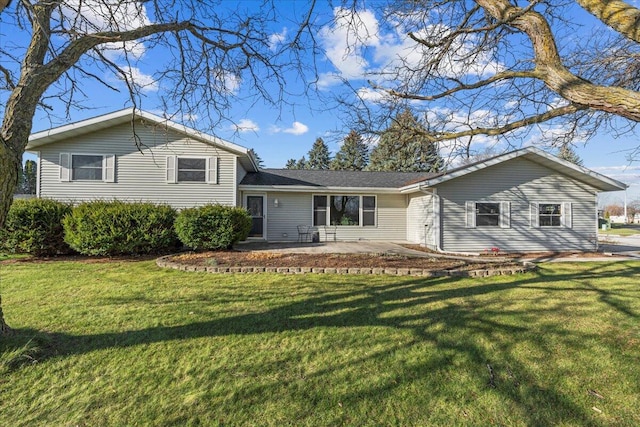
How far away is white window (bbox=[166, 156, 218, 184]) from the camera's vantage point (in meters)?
11.6

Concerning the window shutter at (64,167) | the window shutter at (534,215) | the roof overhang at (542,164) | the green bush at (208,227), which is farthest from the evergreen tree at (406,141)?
the window shutter at (64,167)

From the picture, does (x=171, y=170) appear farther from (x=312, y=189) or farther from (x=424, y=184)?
(x=424, y=184)

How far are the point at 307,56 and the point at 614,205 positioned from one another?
74933 mm

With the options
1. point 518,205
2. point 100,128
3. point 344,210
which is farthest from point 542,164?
point 100,128

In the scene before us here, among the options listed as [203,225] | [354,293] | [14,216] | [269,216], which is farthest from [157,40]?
[269,216]

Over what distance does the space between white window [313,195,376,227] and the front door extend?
7.50ft

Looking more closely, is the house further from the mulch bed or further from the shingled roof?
the mulch bed

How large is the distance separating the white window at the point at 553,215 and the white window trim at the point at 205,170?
12100 millimetres

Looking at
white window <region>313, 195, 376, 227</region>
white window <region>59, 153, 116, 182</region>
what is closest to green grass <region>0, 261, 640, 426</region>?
white window <region>59, 153, 116, 182</region>

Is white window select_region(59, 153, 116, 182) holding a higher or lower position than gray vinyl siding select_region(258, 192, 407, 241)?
higher

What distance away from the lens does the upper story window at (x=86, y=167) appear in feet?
36.8

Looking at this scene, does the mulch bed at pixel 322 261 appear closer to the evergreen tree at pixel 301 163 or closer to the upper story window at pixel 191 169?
the upper story window at pixel 191 169

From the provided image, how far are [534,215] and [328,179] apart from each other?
27.9ft

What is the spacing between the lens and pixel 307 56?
14.9 feet
